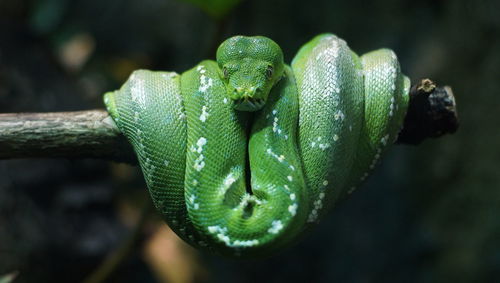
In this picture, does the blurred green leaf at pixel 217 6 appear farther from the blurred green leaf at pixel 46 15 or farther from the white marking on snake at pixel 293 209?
the blurred green leaf at pixel 46 15

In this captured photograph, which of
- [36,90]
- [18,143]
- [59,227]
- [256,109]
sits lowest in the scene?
[59,227]

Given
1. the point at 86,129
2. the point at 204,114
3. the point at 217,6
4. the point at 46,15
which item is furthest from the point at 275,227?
the point at 46,15

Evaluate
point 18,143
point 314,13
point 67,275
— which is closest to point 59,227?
point 67,275

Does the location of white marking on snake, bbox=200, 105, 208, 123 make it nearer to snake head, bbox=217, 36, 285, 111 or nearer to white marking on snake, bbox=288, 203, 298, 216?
snake head, bbox=217, 36, 285, 111

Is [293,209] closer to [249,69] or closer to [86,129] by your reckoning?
[249,69]

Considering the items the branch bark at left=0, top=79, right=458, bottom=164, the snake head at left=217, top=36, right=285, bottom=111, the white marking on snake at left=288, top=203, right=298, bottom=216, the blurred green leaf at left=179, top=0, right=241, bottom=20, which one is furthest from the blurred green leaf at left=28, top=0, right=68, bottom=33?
the white marking on snake at left=288, top=203, right=298, bottom=216

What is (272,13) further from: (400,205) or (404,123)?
(404,123)
